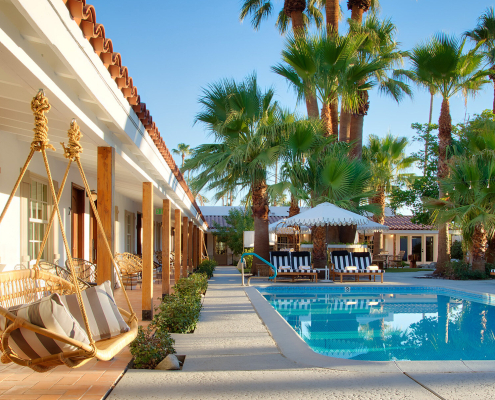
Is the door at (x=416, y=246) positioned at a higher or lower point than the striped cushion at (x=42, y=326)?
lower

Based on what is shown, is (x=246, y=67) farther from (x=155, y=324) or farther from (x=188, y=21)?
(x=155, y=324)

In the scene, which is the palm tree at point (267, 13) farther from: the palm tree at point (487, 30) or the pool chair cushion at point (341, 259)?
the pool chair cushion at point (341, 259)

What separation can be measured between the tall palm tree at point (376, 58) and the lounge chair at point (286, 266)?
5.78 m

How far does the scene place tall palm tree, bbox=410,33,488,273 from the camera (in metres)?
14.8

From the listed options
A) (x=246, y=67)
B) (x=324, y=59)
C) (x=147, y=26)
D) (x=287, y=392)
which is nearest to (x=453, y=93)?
(x=324, y=59)

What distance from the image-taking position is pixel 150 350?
4.30 meters

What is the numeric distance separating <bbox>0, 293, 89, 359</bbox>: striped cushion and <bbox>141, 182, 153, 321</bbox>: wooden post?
3.66 meters

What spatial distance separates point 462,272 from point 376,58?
8.50 metres

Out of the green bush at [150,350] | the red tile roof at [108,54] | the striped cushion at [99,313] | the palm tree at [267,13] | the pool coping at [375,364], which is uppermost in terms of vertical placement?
the palm tree at [267,13]

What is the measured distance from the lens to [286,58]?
48.5 feet

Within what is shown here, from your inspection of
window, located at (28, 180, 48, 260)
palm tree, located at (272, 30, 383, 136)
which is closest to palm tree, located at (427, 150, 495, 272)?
palm tree, located at (272, 30, 383, 136)

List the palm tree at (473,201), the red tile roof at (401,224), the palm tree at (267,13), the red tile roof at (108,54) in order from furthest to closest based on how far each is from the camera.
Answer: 1. the red tile roof at (401,224)
2. the palm tree at (267,13)
3. the palm tree at (473,201)
4. the red tile roof at (108,54)

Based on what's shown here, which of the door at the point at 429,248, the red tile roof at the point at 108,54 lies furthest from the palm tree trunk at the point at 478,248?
the door at the point at 429,248

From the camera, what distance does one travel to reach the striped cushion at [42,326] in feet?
9.25
